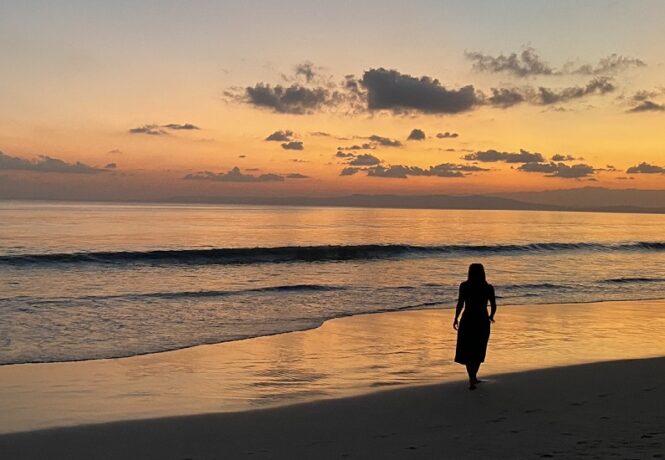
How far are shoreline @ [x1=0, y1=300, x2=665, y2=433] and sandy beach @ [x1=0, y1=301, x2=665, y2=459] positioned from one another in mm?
38

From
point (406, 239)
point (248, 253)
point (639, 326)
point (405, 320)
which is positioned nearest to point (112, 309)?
point (405, 320)

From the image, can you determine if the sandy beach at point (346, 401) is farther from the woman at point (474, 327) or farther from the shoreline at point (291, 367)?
the woman at point (474, 327)

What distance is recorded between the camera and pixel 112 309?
17.3 metres

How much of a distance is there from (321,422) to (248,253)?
30.2 meters

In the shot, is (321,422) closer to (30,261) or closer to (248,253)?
(30,261)

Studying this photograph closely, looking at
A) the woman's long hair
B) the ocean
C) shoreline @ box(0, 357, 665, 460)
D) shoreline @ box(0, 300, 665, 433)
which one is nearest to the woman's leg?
shoreline @ box(0, 357, 665, 460)

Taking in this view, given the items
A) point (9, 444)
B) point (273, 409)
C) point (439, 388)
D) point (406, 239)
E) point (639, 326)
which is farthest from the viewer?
point (406, 239)

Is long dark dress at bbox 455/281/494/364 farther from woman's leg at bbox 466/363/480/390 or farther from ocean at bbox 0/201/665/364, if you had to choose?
ocean at bbox 0/201/665/364

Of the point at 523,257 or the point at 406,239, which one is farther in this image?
the point at 406,239

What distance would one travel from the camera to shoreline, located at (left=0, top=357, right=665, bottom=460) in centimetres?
618

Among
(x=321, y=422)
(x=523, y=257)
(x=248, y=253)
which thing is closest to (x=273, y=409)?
(x=321, y=422)

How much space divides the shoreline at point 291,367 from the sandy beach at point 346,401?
0.04 metres

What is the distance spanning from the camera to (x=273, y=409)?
26.2 feet

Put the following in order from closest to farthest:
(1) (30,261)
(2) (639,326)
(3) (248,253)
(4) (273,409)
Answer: (4) (273,409), (2) (639,326), (1) (30,261), (3) (248,253)
